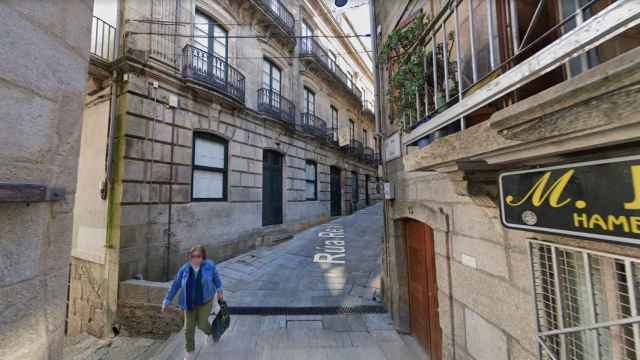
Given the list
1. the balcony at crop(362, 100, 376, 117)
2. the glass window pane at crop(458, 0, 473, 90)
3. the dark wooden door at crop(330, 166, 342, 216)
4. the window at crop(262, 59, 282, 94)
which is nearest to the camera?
the glass window pane at crop(458, 0, 473, 90)

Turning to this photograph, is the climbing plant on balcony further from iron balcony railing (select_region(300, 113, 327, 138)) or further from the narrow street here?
iron balcony railing (select_region(300, 113, 327, 138))

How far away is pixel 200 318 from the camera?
384 centimetres

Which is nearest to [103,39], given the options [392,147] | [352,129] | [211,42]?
[211,42]

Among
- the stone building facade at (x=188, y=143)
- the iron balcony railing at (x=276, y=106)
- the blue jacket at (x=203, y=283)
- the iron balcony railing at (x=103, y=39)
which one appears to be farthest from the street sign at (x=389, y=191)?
the iron balcony railing at (x=103, y=39)

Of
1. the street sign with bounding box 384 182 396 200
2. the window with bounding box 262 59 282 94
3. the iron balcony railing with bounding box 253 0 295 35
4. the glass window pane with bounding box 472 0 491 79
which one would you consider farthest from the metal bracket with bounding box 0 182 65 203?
the iron balcony railing with bounding box 253 0 295 35

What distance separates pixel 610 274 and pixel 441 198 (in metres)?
1.62

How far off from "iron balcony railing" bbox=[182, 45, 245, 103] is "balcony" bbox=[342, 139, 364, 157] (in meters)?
9.23

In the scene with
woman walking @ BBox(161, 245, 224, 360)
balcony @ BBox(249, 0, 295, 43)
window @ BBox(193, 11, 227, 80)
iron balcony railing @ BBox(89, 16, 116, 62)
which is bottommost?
woman walking @ BBox(161, 245, 224, 360)

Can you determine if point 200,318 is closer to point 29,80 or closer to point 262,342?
point 262,342

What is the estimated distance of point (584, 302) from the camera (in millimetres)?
1476

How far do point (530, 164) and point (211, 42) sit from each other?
9232mm

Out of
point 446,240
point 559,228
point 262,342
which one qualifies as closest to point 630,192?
point 559,228

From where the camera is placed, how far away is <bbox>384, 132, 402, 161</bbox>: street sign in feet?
13.9

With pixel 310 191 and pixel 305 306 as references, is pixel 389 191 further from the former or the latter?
pixel 310 191
